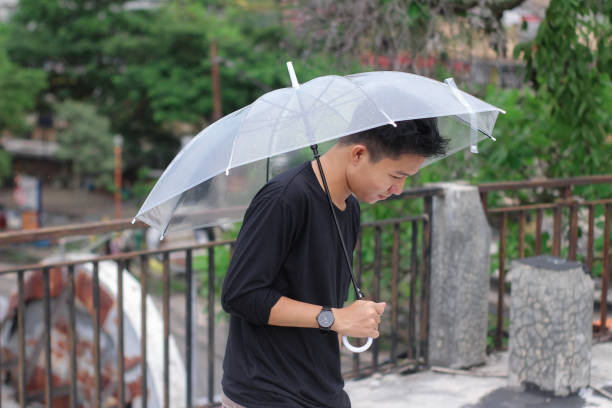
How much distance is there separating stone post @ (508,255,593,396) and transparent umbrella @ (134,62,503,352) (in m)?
1.70

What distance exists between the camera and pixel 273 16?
30.9 m

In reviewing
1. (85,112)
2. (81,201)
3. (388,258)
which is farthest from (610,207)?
(81,201)

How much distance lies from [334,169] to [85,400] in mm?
7233

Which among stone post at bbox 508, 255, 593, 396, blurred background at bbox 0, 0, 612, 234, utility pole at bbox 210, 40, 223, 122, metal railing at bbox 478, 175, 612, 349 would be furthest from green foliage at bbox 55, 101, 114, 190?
stone post at bbox 508, 255, 593, 396

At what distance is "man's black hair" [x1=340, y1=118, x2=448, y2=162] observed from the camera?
182cm

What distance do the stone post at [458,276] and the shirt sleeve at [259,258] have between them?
2616mm

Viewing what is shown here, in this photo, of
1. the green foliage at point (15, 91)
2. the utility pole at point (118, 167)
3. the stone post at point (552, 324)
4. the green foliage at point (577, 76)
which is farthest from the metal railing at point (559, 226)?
the green foliage at point (15, 91)

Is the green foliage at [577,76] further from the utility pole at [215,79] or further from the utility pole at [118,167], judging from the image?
the utility pole at [118,167]

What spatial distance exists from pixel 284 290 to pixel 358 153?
403mm

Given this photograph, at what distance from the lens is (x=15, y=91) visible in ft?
101

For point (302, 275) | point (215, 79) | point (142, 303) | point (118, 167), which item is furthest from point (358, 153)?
point (118, 167)

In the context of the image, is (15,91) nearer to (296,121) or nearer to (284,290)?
(296,121)

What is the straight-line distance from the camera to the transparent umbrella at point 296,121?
1.89 metres

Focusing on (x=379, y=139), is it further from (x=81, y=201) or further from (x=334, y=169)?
(x=81, y=201)
